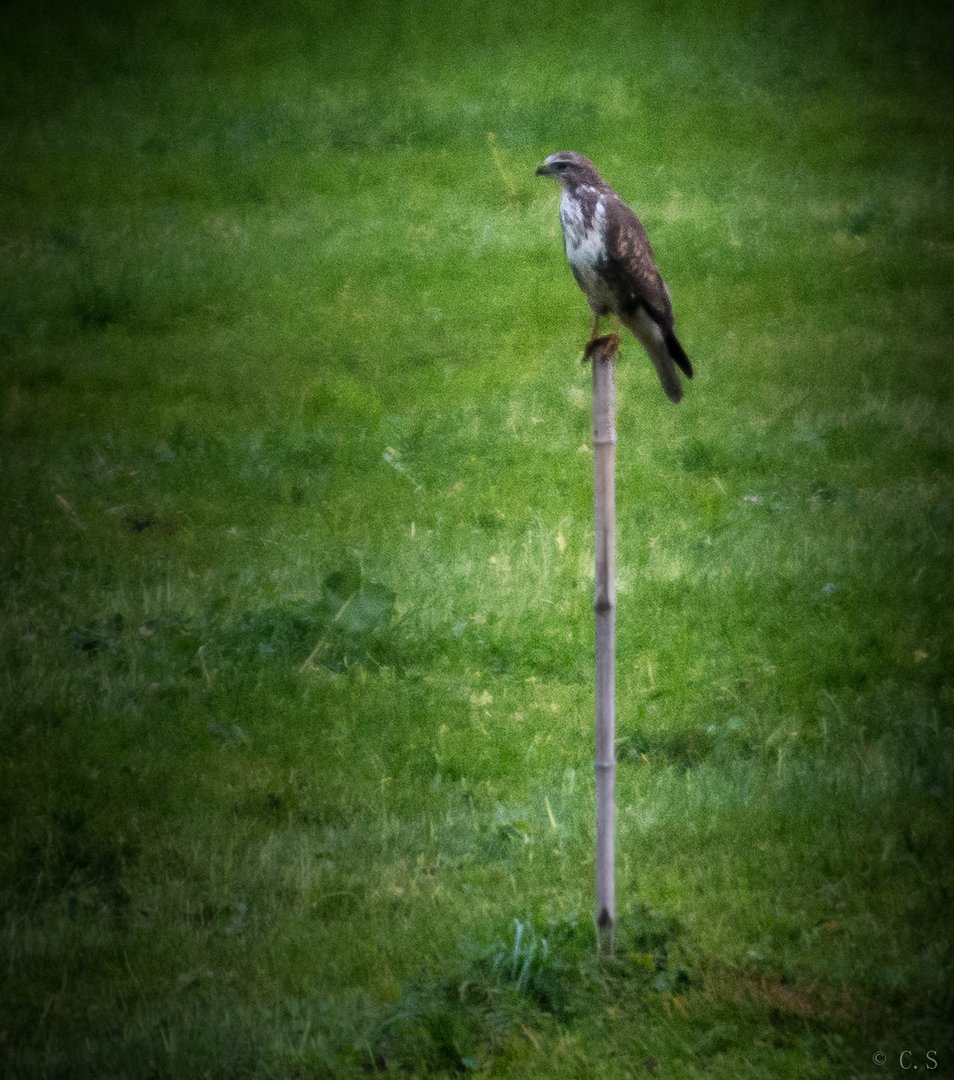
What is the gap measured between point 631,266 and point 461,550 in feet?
8.07

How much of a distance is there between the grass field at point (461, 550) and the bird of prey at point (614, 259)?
1527 millimetres

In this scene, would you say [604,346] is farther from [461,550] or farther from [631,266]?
[461,550]

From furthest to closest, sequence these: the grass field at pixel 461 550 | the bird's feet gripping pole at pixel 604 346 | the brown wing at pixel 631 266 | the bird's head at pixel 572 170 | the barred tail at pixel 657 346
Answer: the bird's head at pixel 572 170
the brown wing at pixel 631 266
the barred tail at pixel 657 346
the bird's feet gripping pole at pixel 604 346
the grass field at pixel 461 550

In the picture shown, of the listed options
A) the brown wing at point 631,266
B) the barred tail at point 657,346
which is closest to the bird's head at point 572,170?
the brown wing at point 631,266

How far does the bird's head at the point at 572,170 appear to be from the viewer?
23.2 feet

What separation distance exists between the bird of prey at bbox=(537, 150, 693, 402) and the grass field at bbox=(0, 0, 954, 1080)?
1527 mm

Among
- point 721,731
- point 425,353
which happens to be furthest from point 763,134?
point 721,731

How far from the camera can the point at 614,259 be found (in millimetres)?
6785

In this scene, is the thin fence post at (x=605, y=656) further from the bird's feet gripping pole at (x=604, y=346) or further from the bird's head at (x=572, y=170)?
the bird's head at (x=572, y=170)

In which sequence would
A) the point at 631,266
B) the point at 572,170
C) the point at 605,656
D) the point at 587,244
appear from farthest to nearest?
the point at 572,170, the point at 587,244, the point at 631,266, the point at 605,656

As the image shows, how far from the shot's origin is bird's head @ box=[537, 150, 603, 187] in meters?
7.07

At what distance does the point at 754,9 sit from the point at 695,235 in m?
5.41

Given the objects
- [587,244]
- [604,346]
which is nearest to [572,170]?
[587,244]

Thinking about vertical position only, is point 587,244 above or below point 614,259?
above
